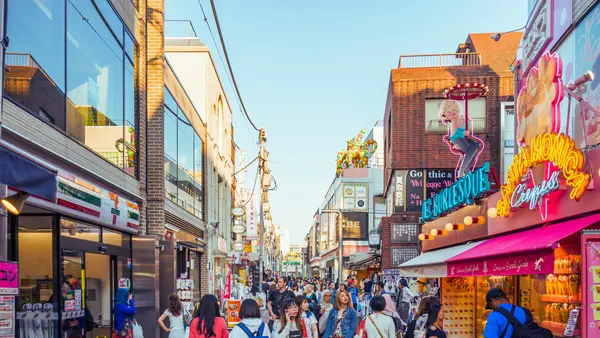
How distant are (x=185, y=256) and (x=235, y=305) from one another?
21.9 feet

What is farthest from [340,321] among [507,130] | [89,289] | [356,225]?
[356,225]

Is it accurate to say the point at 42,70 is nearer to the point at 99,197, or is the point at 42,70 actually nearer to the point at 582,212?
the point at 99,197

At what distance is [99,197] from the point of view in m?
11.5

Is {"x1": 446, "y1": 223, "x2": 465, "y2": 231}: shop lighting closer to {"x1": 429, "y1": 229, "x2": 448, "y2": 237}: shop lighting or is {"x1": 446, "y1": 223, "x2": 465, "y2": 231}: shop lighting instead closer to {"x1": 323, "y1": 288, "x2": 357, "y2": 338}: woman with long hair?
{"x1": 429, "y1": 229, "x2": 448, "y2": 237}: shop lighting

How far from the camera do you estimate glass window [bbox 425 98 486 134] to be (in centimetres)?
3023

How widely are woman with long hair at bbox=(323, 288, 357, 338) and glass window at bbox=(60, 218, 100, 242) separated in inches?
176

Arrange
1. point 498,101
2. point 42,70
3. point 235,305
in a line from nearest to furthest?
point 42,70
point 235,305
point 498,101

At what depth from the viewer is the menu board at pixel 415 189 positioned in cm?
3088

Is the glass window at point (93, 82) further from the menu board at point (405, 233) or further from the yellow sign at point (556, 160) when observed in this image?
the menu board at point (405, 233)

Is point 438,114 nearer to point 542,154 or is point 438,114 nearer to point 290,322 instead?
point 542,154

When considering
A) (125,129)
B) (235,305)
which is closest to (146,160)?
(125,129)

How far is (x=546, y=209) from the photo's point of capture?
10047mm

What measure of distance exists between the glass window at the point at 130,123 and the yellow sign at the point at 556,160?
315 inches

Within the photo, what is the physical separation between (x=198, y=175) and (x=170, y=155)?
17.7 ft
